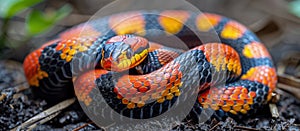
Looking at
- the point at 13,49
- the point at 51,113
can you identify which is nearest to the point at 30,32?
the point at 13,49

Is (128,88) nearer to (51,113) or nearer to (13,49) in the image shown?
(51,113)

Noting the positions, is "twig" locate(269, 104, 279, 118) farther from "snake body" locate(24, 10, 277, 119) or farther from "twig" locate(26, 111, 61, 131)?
"twig" locate(26, 111, 61, 131)

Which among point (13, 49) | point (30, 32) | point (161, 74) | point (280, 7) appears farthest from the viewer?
point (280, 7)

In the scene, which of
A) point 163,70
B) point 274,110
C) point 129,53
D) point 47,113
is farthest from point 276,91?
point 47,113

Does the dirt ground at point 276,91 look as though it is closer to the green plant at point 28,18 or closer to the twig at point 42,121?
the twig at point 42,121

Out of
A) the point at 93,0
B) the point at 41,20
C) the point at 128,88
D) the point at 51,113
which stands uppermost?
the point at 93,0

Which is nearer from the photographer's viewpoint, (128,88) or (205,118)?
(128,88)

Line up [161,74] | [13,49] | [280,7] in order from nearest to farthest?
1. [161,74]
2. [13,49]
3. [280,7]
